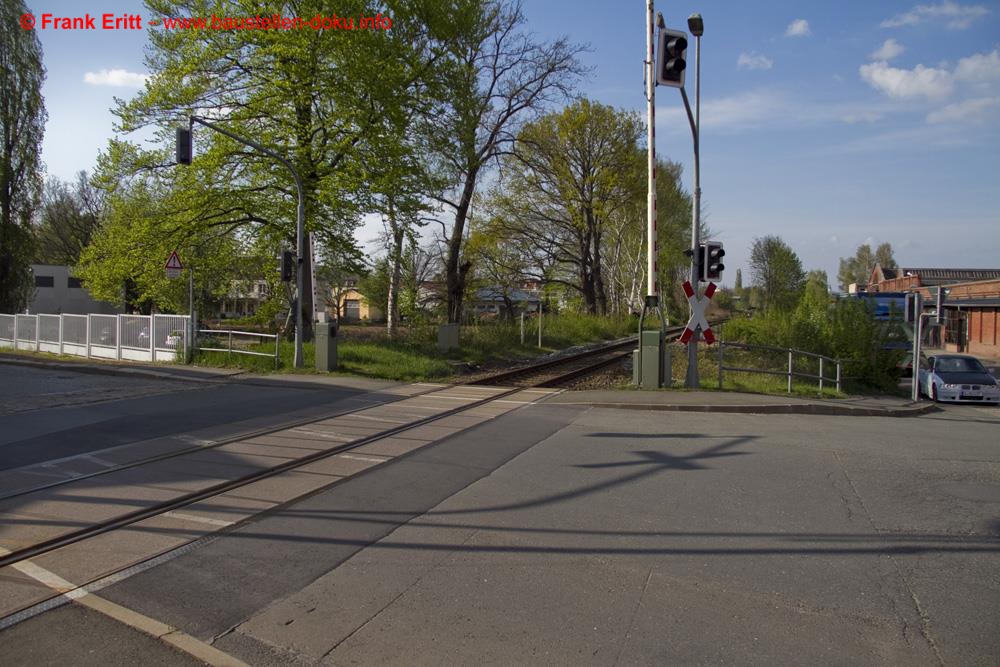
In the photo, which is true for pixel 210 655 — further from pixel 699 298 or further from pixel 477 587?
pixel 699 298

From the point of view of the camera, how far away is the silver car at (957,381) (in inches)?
747

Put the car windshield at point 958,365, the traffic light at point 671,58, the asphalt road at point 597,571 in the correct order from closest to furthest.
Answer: the asphalt road at point 597,571 → the traffic light at point 671,58 → the car windshield at point 958,365

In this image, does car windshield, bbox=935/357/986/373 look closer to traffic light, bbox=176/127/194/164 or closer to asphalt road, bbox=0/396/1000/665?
asphalt road, bbox=0/396/1000/665

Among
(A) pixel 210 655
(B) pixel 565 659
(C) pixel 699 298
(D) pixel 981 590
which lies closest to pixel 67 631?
(A) pixel 210 655

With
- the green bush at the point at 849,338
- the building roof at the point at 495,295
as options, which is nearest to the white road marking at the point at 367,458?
the green bush at the point at 849,338

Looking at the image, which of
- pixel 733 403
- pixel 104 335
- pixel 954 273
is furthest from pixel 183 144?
pixel 954 273

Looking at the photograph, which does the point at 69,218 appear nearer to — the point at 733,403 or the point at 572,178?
the point at 572,178

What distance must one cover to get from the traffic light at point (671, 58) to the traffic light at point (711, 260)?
4.39 meters

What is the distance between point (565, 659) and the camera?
3824mm

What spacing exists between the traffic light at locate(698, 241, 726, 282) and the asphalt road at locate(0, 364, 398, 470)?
25.7ft

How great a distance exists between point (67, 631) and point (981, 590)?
5895 millimetres

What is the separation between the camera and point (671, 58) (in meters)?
12.1

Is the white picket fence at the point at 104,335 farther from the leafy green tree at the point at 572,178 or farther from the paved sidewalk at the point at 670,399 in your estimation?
the leafy green tree at the point at 572,178

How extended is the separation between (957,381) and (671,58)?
13.5m
